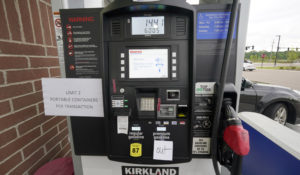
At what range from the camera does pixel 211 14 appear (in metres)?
0.78

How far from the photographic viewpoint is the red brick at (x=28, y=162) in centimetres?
103

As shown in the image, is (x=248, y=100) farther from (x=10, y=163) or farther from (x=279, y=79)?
(x=279, y=79)

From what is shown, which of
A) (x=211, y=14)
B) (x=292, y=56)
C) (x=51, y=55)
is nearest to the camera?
(x=211, y=14)

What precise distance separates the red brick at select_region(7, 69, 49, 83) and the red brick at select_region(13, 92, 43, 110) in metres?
0.12

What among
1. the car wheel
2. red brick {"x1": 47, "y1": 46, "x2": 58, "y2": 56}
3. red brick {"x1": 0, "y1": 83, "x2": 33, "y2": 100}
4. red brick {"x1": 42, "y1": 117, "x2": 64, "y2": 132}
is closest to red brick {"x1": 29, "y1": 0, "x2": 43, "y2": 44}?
red brick {"x1": 47, "y1": 46, "x2": 58, "y2": 56}

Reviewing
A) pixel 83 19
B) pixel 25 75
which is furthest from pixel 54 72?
pixel 83 19

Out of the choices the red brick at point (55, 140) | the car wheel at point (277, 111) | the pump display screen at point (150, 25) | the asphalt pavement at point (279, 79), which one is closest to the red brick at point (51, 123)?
the red brick at point (55, 140)

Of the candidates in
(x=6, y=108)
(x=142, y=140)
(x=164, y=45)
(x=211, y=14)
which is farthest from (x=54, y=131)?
(x=211, y=14)

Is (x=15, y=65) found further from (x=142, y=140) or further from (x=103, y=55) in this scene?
(x=142, y=140)

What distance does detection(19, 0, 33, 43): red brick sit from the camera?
1.07 metres

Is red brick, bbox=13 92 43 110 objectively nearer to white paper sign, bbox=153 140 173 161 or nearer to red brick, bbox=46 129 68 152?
red brick, bbox=46 129 68 152

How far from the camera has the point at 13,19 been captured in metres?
1.00

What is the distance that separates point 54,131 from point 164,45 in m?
1.28

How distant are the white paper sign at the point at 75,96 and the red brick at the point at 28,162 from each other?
1.66 feet
